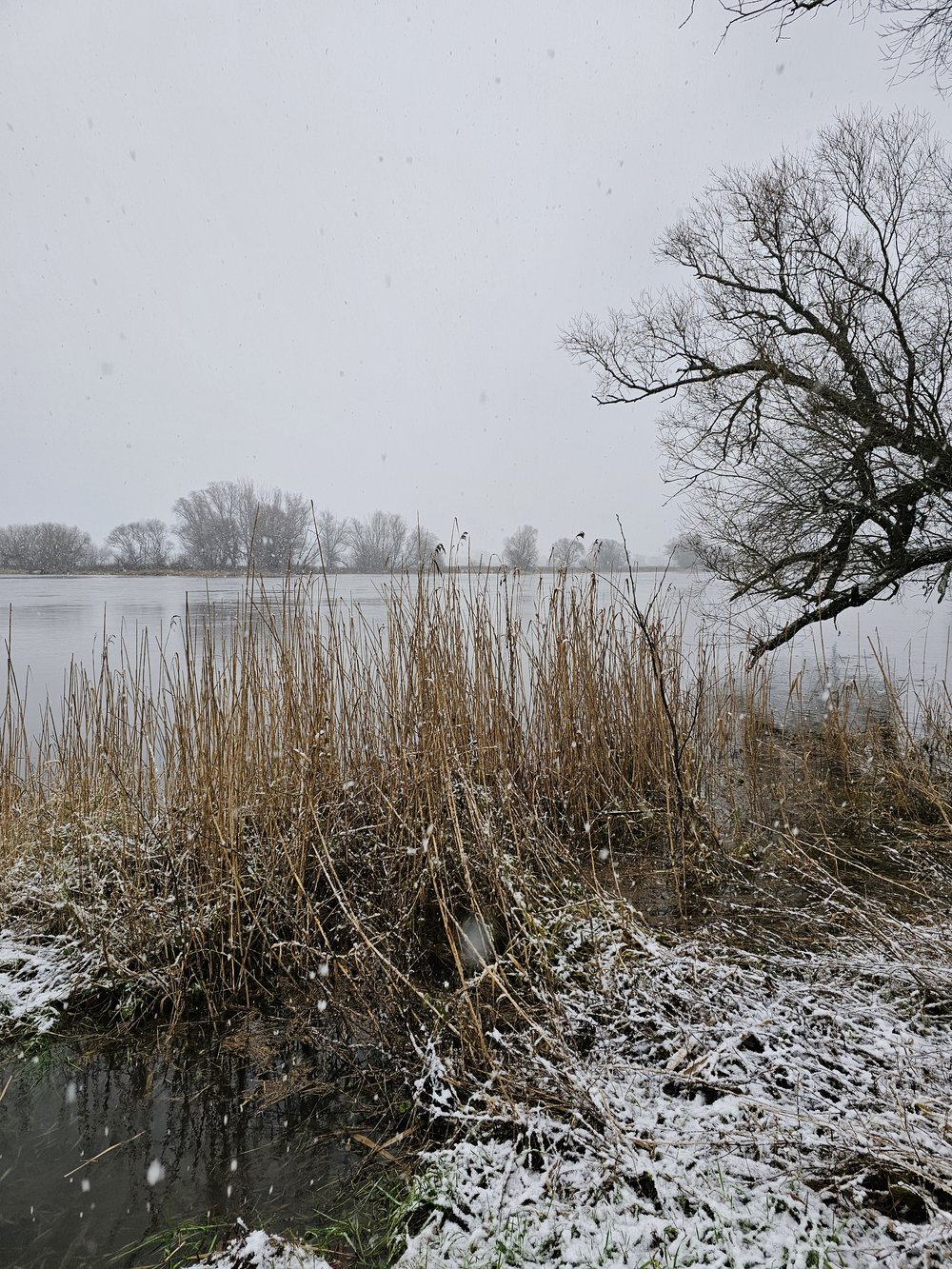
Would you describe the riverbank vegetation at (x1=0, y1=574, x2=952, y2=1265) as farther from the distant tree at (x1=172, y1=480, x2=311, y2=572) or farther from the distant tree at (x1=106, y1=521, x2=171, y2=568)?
the distant tree at (x1=106, y1=521, x2=171, y2=568)

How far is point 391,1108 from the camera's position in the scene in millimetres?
1729

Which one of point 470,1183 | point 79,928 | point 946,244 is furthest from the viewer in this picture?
point 946,244

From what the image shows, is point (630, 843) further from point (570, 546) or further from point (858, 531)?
point (858, 531)

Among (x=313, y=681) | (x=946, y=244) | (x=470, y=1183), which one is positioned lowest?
(x=470, y=1183)

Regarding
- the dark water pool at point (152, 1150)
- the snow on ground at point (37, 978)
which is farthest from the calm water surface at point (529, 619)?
the dark water pool at point (152, 1150)

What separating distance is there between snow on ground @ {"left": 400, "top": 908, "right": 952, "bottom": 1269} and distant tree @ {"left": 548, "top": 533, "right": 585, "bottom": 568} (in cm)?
187

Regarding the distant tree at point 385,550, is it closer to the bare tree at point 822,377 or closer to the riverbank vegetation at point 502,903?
the riverbank vegetation at point 502,903

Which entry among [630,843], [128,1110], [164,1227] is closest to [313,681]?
[128,1110]

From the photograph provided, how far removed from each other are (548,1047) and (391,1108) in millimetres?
448

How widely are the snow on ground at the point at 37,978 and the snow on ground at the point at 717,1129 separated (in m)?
1.30

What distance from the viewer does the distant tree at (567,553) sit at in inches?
133

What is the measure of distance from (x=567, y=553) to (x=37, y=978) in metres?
2.78

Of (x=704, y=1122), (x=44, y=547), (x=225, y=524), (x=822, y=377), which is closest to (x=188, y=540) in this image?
(x=225, y=524)

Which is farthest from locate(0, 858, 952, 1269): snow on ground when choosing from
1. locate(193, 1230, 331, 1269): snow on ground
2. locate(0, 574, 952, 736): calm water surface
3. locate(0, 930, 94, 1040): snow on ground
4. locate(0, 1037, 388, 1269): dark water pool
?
locate(0, 574, 952, 736): calm water surface
